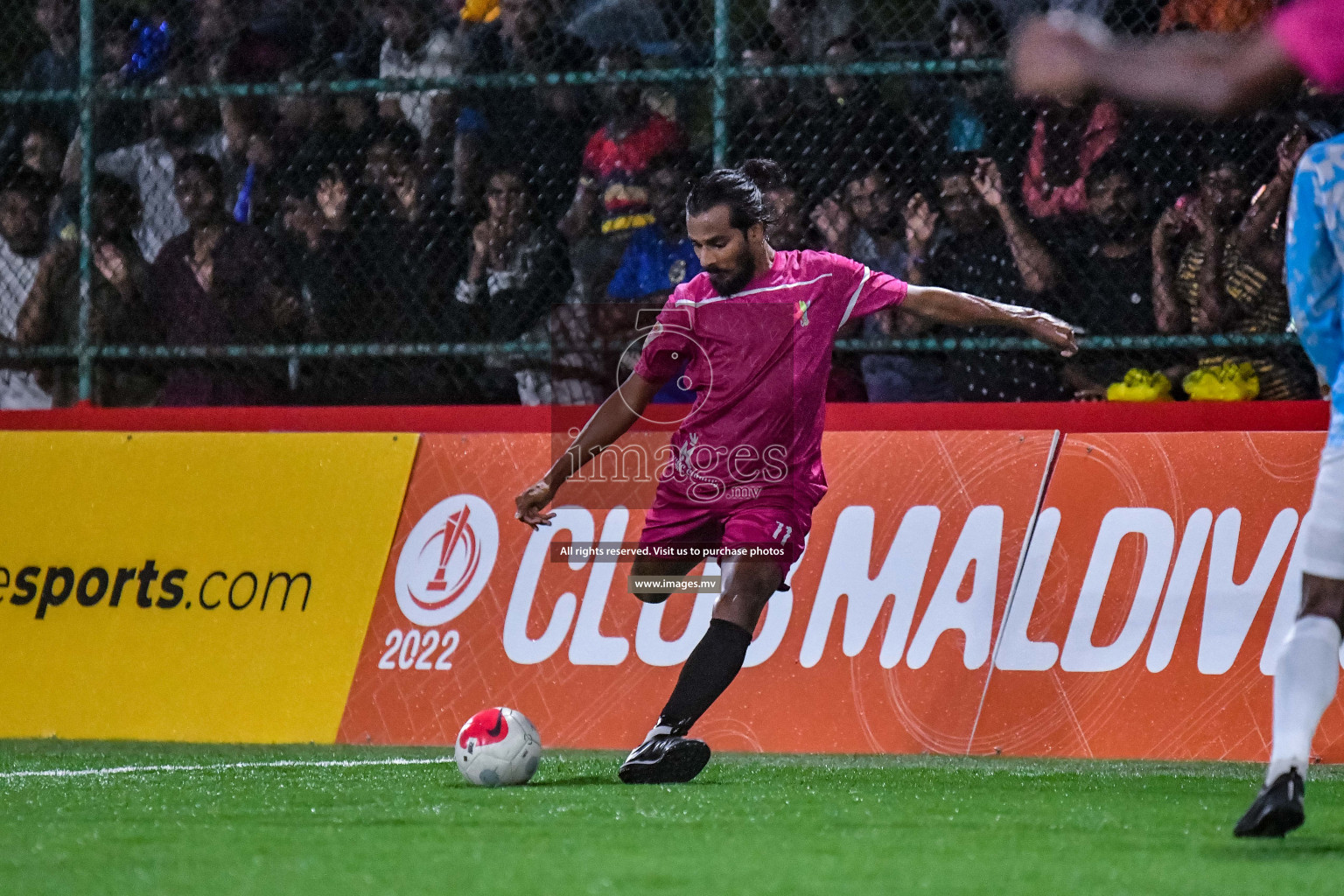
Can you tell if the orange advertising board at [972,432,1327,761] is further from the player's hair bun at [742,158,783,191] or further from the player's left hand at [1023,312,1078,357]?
the player's hair bun at [742,158,783,191]

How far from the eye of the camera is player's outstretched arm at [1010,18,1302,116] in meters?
3.08

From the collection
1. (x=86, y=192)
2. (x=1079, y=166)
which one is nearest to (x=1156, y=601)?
(x=1079, y=166)

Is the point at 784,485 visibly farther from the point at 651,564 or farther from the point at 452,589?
the point at 452,589

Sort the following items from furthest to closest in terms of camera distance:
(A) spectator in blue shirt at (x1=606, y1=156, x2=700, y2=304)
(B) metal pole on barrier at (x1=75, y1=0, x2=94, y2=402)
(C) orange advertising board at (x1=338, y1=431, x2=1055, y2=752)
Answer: (B) metal pole on barrier at (x1=75, y1=0, x2=94, y2=402)
(A) spectator in blue shirt at (x1=606, y1=156, x2=700, y2=304)
(C) orange advertising board at (x1=338, y1=431, x2=1055, y2=752)

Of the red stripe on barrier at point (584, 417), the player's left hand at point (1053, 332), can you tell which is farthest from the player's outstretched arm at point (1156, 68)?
the red stripe on barrier at point (584, 417)

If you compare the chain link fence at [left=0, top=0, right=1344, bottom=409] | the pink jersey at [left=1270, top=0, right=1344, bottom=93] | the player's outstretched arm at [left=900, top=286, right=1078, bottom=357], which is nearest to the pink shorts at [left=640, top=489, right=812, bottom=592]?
the player's outstretched arm at [left=900, top=286, right=1078, bottom=357]

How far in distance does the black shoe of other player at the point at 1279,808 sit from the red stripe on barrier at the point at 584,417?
3480 millimetres

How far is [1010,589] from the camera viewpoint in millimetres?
7320

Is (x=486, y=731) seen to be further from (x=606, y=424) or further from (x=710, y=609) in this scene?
(x=710, y=609)

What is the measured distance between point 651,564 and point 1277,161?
3084mm

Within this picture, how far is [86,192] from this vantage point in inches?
369

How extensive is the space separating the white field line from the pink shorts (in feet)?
3.88

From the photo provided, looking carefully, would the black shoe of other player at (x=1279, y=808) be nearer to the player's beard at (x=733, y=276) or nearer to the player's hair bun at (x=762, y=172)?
the player's beard at (x=733, y=276)

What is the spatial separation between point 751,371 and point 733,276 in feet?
1.05
